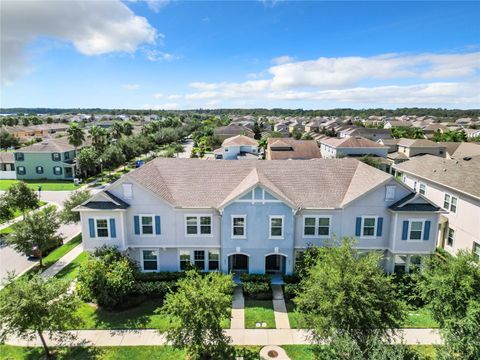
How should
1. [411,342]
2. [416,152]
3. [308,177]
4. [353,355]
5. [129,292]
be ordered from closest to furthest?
[353,355], [411,342], [129,292], [308,177], [416,152]

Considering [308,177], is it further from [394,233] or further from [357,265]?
[357,265]

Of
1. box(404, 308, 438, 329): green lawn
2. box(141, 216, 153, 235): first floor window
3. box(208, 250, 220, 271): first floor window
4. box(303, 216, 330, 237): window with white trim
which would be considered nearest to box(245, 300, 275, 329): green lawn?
box(208, 250, 220, 271): first floor window

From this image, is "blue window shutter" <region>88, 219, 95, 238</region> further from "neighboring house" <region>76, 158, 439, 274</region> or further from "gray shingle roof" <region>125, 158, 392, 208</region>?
"gray shingle roof" <region>125, 158, 392, 208</region>

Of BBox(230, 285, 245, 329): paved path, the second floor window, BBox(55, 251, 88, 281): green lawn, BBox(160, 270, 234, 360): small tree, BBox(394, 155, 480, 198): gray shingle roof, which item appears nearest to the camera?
BBox(160, 270, 234, 360): small tree

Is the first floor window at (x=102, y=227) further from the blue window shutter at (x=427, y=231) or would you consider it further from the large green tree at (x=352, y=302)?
the blue window shutter at (x=427, y=231)

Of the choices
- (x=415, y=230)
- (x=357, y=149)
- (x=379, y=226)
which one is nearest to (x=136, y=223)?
(x=379, y=226)

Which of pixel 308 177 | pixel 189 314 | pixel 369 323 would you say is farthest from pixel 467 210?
pixel 189 314
